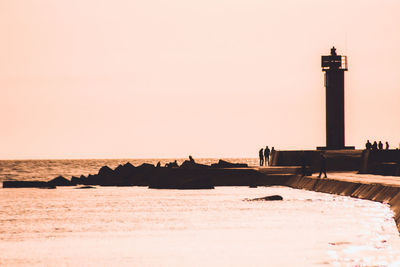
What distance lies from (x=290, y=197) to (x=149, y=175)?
2969 cm

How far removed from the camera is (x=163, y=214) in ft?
116

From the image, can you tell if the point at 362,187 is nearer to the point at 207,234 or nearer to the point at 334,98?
the point at 207,234

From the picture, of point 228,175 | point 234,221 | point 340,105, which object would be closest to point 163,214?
point 234,221

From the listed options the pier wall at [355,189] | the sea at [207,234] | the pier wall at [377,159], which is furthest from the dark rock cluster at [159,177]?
the sea at [207,234]

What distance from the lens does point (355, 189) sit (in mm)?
40312

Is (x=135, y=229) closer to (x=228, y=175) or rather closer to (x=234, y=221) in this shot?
(x=234, y=221)

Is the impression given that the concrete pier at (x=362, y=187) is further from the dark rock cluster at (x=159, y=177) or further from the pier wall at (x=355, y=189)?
the dark rock cluster at (x=159, y=177)

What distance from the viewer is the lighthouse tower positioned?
7006 centimetres

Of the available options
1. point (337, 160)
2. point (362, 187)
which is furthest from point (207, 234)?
point (337, 160)

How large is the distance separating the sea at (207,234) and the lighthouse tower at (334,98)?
2931 cm

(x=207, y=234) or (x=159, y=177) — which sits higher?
(x=159, y=177)

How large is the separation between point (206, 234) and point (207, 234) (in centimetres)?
3

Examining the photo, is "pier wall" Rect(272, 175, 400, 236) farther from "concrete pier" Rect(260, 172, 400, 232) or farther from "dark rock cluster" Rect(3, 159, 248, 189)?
"dark rock cluster" Rect(3, 159, 248, 189)

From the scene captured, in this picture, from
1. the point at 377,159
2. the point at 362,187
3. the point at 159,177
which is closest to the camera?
the point at 362,187
